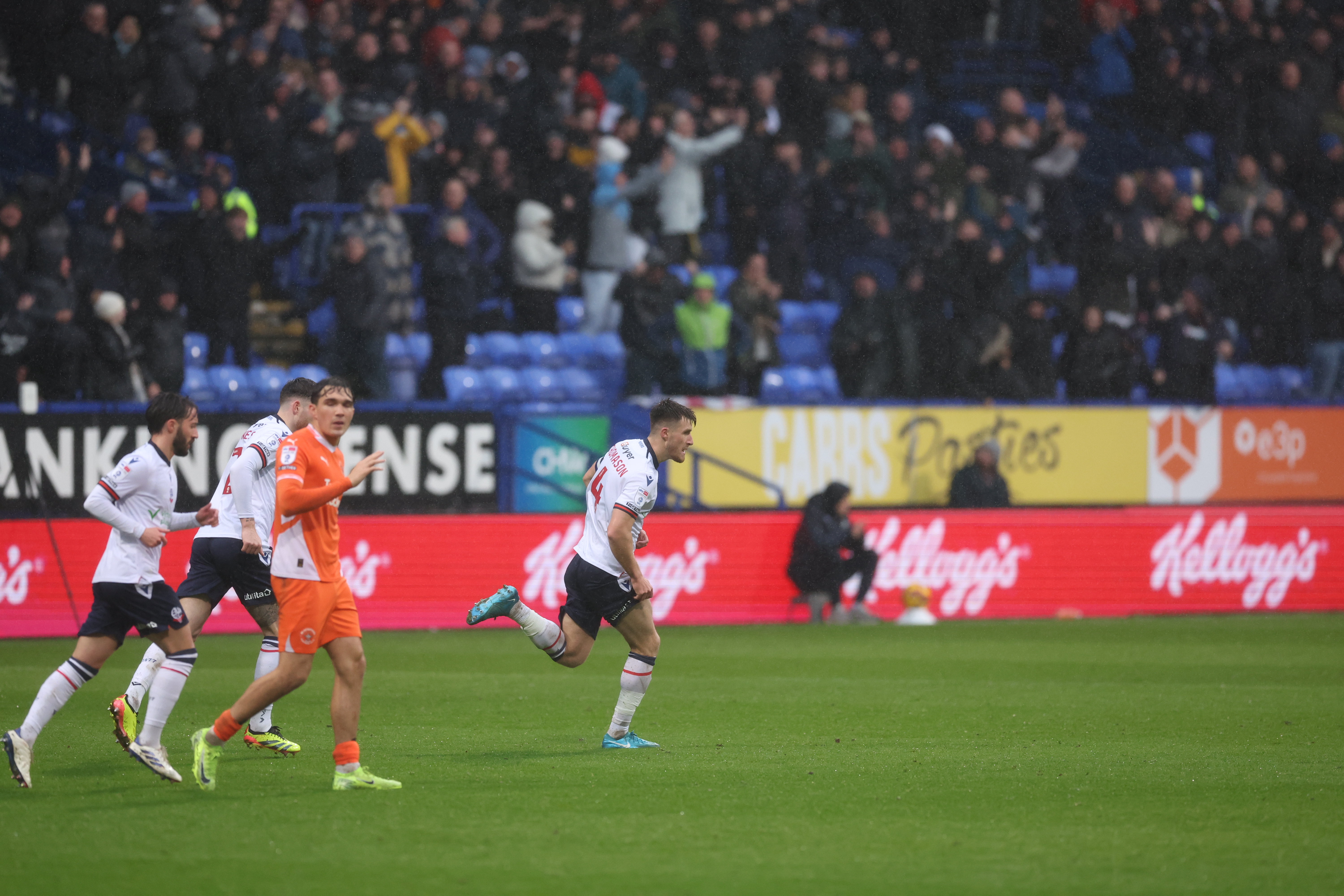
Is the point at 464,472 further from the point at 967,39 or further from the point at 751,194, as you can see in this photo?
the point at 967,39

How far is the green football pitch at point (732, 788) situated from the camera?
6449 mm

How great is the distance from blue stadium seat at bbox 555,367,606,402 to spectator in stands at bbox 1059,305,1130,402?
6.17m

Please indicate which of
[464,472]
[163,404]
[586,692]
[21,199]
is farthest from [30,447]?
[163,404]

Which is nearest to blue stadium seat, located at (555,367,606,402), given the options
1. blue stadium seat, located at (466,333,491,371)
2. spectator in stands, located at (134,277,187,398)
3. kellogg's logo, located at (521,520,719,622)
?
blue stadium seat, located at (466,333,491,371)

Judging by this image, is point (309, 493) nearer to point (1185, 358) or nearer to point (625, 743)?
point (625, 743)

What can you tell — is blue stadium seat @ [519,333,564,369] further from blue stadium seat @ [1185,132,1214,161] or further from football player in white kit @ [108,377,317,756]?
blue stadium seat @ [1185,132,1214,161]

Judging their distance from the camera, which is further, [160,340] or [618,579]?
[160,340]

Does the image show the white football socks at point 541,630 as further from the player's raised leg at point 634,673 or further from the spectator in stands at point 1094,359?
the spectator in stands at point 1094,359

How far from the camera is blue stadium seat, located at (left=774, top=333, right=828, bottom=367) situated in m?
21.6

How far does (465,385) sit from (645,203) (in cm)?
372

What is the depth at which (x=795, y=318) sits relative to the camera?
2177 centimetres

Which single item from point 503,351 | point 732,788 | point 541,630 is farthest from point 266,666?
point 503,351

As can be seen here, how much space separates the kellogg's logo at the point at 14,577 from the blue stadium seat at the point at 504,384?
5.66 meters

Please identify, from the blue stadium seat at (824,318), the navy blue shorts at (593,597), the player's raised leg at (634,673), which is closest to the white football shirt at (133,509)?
the navy blue shorts at (593,597)
